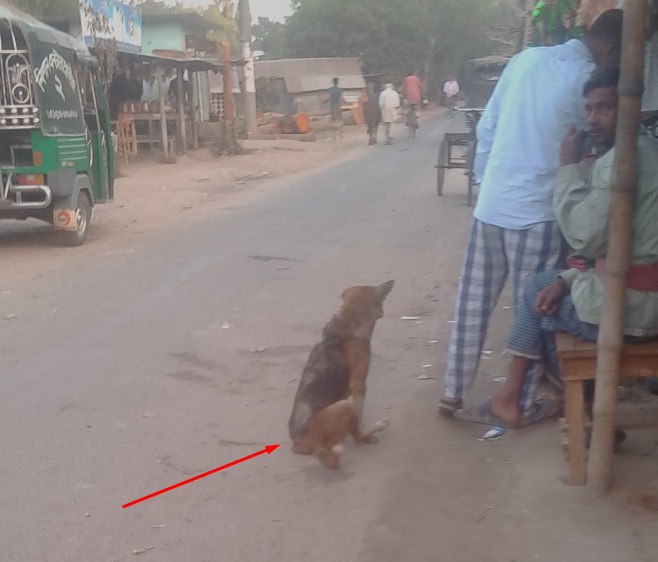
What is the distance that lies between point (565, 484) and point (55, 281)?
19.8ft

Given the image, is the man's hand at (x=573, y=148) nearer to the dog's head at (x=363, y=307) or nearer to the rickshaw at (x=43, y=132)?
the dog's head at (x=363, y=307)

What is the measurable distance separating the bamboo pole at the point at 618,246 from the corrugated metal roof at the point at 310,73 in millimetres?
38370

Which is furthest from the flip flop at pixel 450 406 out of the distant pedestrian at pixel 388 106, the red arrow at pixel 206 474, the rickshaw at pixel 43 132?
the distant pedestrian at pixel 388 106

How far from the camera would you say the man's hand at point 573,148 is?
3936 mm

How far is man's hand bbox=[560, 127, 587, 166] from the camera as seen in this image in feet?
12.9

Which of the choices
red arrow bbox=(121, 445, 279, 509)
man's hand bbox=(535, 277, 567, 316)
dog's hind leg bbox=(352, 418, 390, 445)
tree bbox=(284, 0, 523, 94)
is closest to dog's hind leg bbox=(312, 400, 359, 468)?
dog's hind leg bbox=(352, 418, 390, 445)

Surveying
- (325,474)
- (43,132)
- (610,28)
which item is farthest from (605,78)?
(43,132)

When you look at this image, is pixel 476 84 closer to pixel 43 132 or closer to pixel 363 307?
pixel 43 132

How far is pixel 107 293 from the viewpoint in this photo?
7980 mm

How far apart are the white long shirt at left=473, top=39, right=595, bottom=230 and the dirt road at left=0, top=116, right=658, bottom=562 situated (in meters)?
1.14

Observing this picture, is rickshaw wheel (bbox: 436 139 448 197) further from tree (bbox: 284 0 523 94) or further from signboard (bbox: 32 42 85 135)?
tree (bbox: 284 0 523 94)

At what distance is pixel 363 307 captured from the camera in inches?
183

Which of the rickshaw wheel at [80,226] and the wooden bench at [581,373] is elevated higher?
the wooden bench at [581,373]

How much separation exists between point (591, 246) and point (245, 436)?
2087 millimetres
